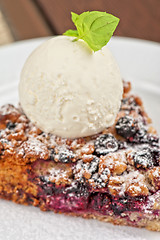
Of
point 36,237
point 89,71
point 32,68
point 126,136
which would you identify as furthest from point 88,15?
point 36,237

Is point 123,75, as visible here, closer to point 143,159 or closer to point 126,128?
point 126,128

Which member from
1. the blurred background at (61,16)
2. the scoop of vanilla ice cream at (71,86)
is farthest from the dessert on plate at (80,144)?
the blurred background at (61,16)

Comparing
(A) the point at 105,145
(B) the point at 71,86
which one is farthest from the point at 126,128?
(B) the point at 71,86

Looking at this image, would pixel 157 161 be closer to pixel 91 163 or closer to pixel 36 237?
pixel 91 163

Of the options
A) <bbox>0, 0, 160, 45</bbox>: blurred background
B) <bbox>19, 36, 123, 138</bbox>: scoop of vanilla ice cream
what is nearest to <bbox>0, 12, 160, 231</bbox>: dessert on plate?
<bbox>19, 36, 123, 138</bbox>: scoop of vanilla ice cream

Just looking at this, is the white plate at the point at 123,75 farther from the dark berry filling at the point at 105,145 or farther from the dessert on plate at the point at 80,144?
the dark berry filling at the point at 105,145
